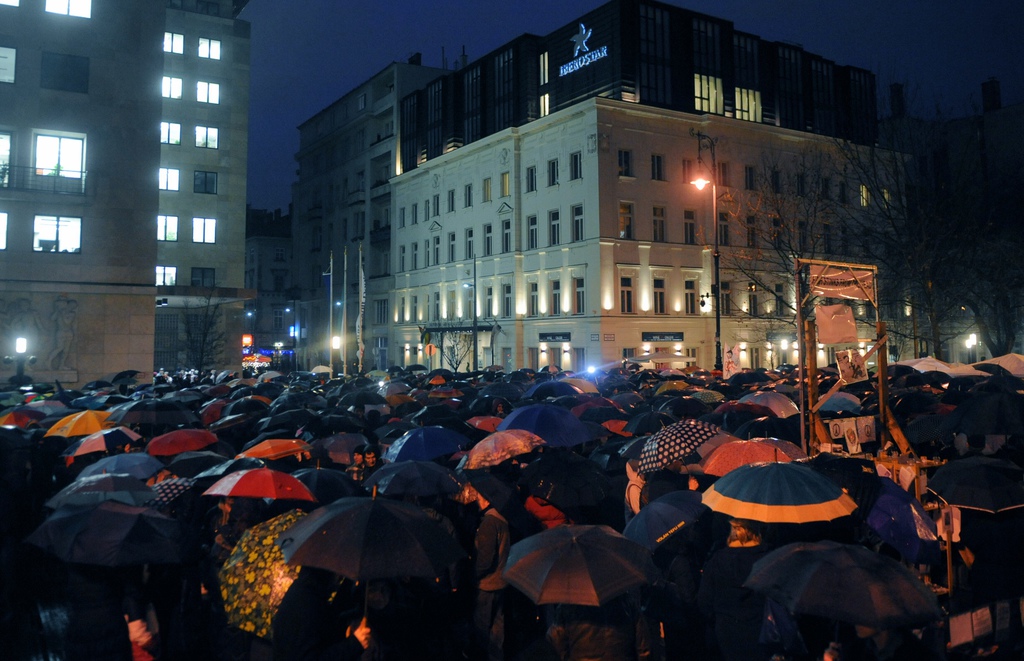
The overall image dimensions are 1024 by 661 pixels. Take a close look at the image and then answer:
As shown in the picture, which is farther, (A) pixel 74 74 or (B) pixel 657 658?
(A) pixel 74 74

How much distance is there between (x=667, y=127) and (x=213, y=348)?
31.6 meters

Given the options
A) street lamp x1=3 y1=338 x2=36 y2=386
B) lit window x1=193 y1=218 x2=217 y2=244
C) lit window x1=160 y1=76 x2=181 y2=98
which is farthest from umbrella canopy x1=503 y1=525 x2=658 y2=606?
lit window x1=160 y1=76 x2=181 y2=98

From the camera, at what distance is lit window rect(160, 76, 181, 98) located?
49.4 meters

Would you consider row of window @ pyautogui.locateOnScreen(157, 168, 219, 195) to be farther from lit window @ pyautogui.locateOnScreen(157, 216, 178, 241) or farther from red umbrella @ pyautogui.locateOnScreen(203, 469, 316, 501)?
red umbrella @ pyautogui.locateOnScreen(203, 469, 316, 501)

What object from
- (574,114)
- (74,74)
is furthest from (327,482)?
(574,114)

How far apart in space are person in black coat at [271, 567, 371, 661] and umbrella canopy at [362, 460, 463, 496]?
1872 millimetres

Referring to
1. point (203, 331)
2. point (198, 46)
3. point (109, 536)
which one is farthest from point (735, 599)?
point (198, 46)

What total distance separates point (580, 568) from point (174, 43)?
5464 centimetres

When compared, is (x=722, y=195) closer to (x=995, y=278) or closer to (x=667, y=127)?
(x=667, y=127)

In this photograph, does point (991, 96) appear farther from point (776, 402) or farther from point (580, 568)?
point (580, 568)

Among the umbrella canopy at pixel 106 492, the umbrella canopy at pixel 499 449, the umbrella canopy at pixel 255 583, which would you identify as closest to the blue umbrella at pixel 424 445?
the umbrella canopy at pixel 499 449

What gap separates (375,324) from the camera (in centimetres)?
6800

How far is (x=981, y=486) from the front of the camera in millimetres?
6777

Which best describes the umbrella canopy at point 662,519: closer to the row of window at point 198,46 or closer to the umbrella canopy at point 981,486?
the umbrella canopy at point 981,486
